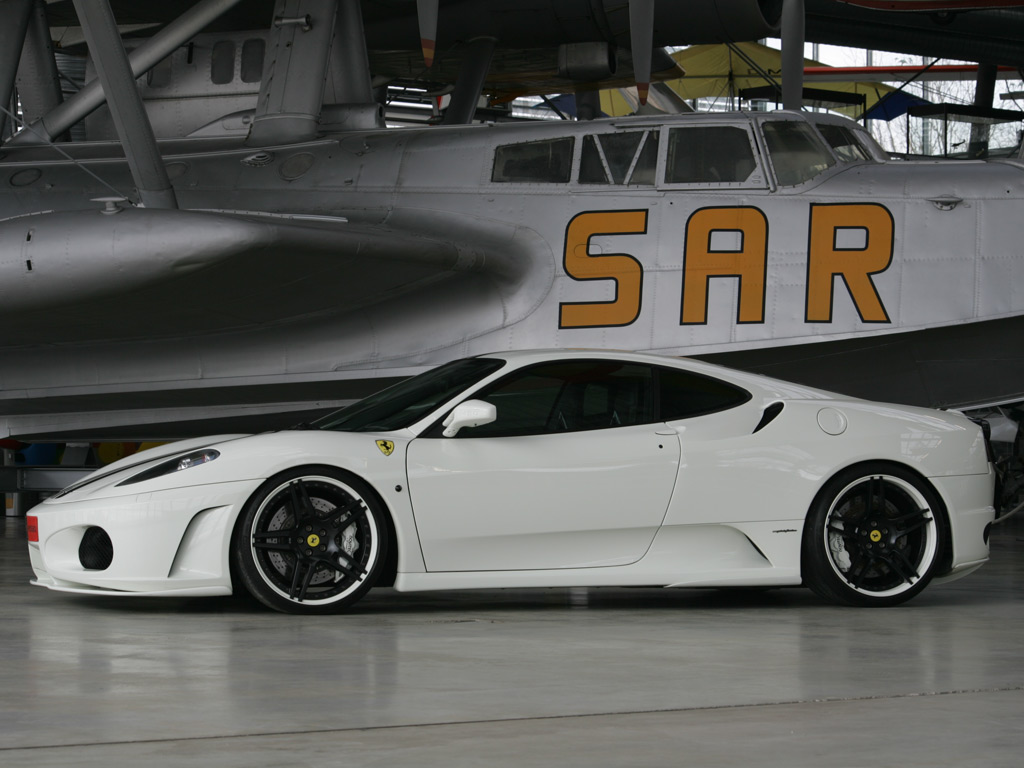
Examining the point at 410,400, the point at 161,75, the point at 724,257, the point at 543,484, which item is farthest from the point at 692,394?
the point at 161,75

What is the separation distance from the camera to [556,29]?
1372 centimetres

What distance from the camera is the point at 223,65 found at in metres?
13.0

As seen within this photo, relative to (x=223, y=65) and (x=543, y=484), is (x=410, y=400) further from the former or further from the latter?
(x=223, y=65)

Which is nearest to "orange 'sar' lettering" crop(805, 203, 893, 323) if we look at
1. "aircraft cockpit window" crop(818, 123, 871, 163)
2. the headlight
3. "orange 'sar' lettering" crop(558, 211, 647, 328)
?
"aircraft cockpit window" crop(818, 123, 871, 163)

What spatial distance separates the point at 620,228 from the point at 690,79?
4053 centimetres

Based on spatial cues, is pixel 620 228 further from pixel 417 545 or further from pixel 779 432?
pixel 417 545

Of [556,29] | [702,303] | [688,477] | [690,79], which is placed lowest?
[688,477]

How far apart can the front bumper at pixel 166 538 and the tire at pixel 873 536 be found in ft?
8.92

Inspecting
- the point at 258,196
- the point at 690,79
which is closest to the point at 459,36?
the point at 258,196

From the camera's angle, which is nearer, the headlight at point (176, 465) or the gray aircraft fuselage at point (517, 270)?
the headlight at point (176, 465)

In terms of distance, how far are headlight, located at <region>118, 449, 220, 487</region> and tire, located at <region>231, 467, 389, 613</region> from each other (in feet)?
0.96

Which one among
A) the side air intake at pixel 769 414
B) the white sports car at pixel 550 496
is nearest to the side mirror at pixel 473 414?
the white sports car at pixel 550 496

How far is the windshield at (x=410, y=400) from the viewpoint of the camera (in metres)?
6.21

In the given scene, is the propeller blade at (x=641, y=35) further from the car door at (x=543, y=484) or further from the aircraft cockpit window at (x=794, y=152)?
the car door at (x=543, y=484)
